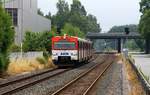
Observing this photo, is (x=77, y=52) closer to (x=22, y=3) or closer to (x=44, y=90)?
(x=44, y=90)

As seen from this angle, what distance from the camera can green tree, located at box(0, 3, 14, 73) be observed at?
1324 inches

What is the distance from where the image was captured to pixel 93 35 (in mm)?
166000

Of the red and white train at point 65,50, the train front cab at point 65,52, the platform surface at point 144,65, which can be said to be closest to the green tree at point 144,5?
the platform surface at point 144,65

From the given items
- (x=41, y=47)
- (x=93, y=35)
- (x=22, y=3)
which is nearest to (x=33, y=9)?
(x=22, y=3)

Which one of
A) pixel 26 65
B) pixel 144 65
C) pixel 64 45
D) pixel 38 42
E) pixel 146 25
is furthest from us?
pixel 146 25

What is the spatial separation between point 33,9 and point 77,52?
57.3 meters

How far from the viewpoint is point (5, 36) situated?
34.7m

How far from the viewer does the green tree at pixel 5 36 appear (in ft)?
110

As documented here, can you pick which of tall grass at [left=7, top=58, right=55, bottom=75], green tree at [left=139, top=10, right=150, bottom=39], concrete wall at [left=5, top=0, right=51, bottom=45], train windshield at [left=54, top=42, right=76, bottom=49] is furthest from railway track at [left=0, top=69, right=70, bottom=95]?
green tree at [left=139, top=10, right=150, bottom=39]

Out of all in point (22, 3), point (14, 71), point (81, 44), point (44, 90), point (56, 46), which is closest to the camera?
point (44, 90)

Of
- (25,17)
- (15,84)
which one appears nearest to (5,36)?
(15,84)

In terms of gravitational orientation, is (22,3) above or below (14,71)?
above

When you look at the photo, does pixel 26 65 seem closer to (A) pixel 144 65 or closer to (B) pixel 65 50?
(B) pixel 65 50

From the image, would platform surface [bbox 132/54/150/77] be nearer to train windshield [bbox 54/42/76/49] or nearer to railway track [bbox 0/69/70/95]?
train windshield [bbox 54/42/76/49]
